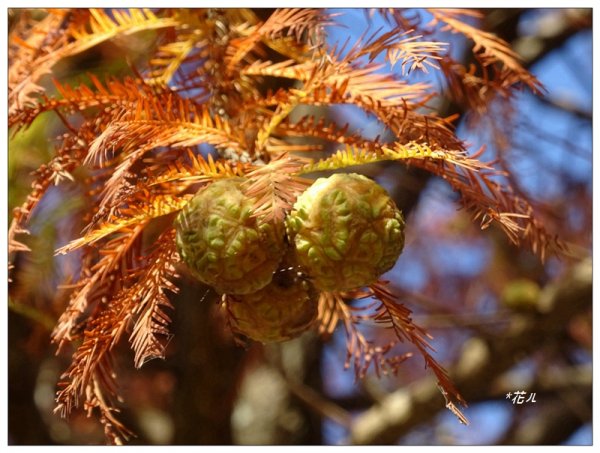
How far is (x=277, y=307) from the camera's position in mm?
601

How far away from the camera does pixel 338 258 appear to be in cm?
54

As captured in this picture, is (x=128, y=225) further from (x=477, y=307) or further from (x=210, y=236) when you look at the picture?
(x=477, y=307)

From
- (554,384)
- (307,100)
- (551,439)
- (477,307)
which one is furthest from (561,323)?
(477,307)

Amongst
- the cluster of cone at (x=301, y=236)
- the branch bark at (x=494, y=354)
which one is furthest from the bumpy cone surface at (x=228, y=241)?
the branch bark at (x=494, y=354)

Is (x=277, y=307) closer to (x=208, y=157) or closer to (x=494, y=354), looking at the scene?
(x=208, y=157)

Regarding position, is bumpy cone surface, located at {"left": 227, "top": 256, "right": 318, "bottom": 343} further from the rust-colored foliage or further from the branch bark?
the branch bark

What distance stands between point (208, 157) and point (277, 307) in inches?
4.9

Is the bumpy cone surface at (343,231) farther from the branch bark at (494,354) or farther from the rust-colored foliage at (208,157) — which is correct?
the branch bark at (494,354)

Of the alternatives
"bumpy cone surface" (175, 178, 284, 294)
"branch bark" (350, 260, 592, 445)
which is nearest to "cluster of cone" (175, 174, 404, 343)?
"bumpy cone surface" (175, 178, 284, 294)

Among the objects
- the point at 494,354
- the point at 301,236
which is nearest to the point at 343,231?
the point at 301,236

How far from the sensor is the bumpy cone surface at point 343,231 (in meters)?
0.54

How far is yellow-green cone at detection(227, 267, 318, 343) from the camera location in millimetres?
602

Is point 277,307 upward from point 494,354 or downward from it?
upward

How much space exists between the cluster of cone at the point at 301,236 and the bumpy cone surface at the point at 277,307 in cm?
3
